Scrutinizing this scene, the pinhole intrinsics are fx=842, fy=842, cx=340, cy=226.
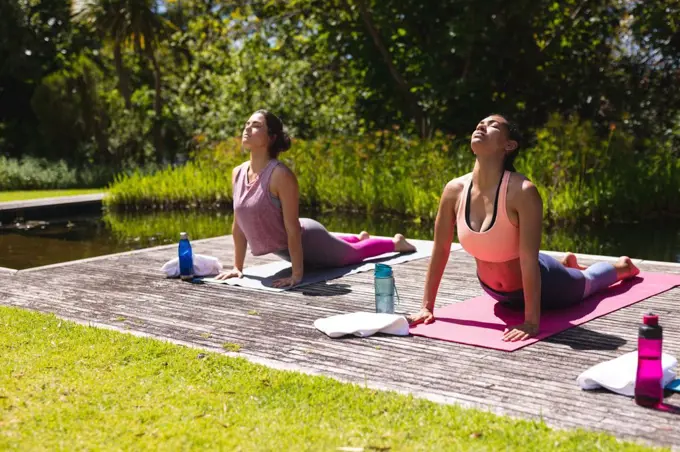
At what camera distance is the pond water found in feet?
30.3

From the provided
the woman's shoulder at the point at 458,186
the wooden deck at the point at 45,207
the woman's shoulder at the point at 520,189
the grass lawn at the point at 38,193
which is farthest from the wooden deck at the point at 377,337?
the grass lawn at the point at 38,193

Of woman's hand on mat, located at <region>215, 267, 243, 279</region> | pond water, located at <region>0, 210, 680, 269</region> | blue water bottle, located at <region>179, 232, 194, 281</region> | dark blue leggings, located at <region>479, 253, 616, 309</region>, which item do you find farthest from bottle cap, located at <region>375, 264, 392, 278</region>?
pond water, located at <region>0, 210, 680, 269</region>

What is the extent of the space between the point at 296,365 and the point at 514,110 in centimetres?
1218

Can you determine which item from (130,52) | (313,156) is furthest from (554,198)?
(130,52)

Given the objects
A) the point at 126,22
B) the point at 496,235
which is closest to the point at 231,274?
the point at 496,235

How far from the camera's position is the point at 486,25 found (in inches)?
580

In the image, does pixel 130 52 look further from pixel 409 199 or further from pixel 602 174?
pixel 602 174

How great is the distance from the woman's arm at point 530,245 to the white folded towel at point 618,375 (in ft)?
2.90

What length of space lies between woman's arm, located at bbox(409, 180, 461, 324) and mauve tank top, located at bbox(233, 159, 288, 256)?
1841 millimetres

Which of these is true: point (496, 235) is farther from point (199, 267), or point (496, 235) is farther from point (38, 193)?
point (38, 193)

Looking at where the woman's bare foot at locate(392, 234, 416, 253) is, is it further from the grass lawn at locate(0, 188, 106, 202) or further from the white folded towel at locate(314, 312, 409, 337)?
the grass lawn at locate(0, 188, 106, 202)

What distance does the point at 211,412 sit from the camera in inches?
137

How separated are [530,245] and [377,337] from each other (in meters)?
0.99

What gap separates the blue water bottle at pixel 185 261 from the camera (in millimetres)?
6613
